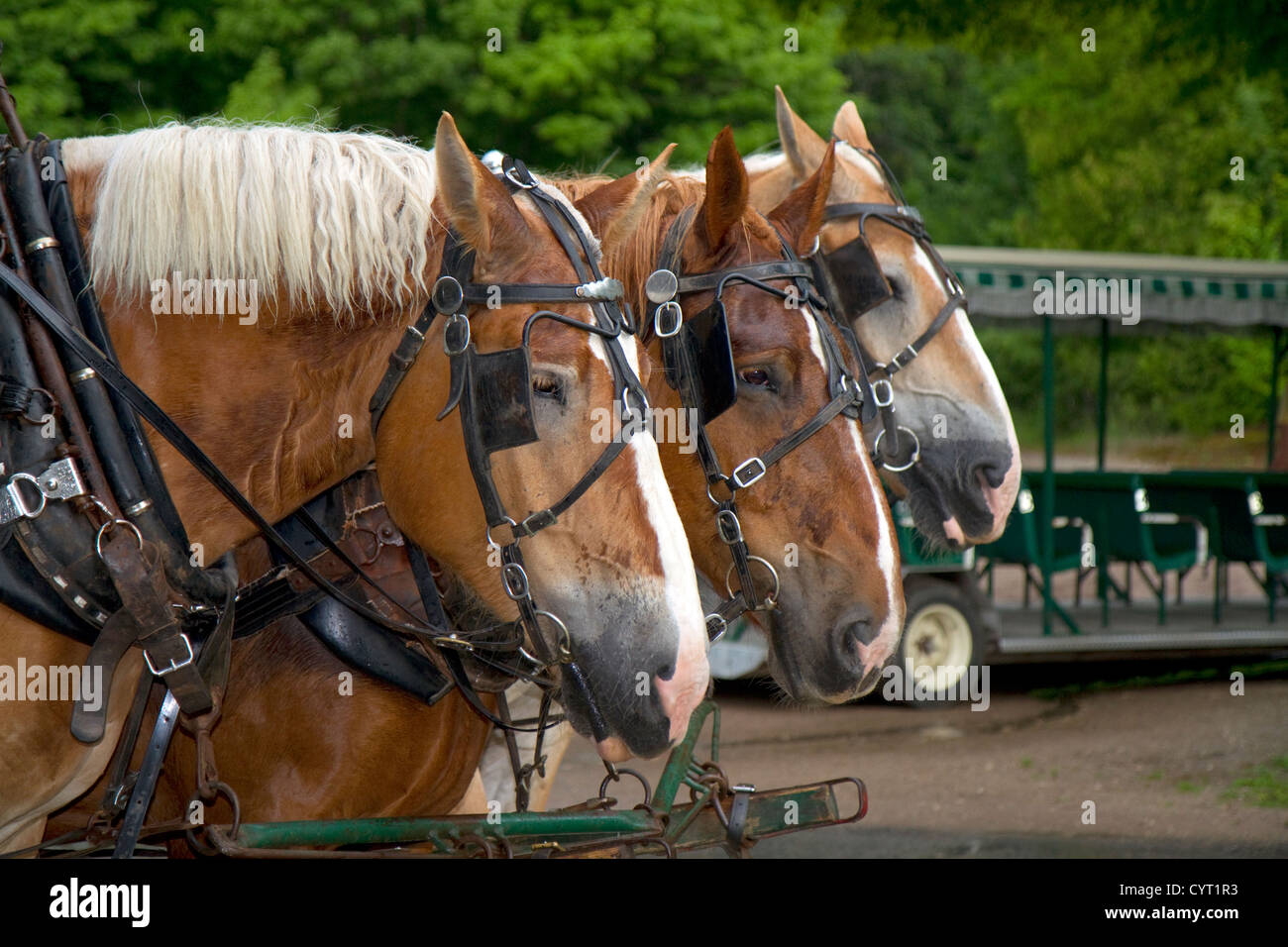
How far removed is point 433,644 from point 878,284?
1.70m

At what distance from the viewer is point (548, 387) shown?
6.78ft

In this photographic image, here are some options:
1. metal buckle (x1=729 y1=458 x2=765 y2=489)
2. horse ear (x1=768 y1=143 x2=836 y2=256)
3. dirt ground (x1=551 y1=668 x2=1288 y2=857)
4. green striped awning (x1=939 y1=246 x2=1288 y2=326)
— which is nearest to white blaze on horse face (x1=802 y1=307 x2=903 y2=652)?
metal buckle (x1=729 y1=458 x2=765 y2=489)

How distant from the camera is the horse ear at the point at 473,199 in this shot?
207cm

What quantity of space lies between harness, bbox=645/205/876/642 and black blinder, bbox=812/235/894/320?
0.69m

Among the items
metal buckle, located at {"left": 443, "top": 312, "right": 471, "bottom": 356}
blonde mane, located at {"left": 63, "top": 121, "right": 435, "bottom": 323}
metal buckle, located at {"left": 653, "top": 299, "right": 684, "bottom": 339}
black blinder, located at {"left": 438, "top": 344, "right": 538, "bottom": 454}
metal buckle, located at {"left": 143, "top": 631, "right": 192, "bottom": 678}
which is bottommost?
metal buckle, located at {"left": 143, "top": 631, "right": 192, "bottom": 678}

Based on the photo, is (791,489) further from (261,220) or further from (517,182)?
(261,220)

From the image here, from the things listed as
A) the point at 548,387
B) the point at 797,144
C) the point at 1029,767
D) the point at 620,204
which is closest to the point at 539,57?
the point at 1029,767

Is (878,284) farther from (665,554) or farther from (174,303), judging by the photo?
(174,303)

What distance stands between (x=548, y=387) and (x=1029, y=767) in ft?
18.9

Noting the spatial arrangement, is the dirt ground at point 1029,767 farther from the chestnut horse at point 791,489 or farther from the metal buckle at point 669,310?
the metal buckle at point 669,310

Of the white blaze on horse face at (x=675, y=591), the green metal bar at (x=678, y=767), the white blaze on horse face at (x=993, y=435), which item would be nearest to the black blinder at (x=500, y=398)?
the white blaze on horse face at (x=675, y=591)

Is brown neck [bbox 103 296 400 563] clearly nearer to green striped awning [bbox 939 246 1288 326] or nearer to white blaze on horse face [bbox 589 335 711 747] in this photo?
white blaze on horse face [bbox 589 335 711 747]

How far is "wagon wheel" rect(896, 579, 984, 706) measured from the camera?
8.25 metres
